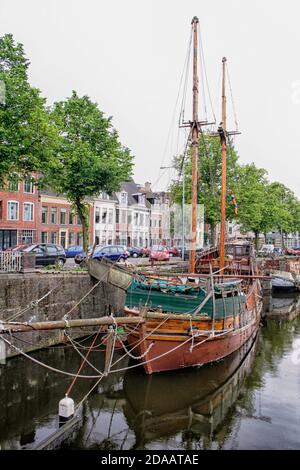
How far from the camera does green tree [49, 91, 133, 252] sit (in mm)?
25953

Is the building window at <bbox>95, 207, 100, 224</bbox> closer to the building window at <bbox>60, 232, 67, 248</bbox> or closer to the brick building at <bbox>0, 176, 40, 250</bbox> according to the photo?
the building window at <bbox>60, 232, 67, 248</bbox>

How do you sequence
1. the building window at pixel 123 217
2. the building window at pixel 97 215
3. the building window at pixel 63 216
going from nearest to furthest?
the building window at pixel 63 216 → the building window at pixel 97 215 → the building window at pixel 123 217

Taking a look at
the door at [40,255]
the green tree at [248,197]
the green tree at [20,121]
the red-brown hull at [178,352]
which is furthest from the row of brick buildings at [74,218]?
the green tree at [248,197]

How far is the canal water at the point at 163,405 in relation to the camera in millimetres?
10234

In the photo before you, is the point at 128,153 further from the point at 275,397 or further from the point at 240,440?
the point at 240,440

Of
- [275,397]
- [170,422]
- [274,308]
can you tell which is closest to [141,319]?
[170,422]

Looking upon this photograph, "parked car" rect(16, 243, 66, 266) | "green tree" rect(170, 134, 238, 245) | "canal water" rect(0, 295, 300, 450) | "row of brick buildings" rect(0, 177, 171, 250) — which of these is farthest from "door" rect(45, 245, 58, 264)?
"green tree" rect(170, 134, 238, 245)

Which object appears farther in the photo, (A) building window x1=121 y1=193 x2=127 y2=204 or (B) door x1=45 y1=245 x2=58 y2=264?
(A) building window x1=121 y1=193 x2=127 y2=204

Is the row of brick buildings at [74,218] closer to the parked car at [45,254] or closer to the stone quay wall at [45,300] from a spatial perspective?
the parked car at [45,254]

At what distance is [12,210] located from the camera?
41188mm

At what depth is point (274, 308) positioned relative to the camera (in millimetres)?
32906

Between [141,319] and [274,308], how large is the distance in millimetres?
23241

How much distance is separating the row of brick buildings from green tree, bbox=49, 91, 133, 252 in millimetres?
2835

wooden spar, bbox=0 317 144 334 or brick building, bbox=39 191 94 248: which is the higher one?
brick building, bbox=39 191 94 248
